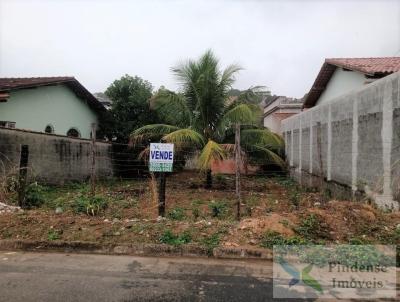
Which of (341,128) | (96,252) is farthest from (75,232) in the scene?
(341,128)

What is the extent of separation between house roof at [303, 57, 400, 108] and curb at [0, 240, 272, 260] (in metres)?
10.9

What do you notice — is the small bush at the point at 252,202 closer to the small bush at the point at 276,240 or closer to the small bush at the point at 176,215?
the small bush at the point at 176,215

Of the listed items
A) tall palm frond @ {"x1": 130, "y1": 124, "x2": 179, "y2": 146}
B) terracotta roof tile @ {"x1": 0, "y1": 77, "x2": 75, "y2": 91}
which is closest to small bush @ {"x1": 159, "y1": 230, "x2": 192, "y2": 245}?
tall palm frond @ {"x1": 130, "y1": 124, "x2": 179, "y2": 146}

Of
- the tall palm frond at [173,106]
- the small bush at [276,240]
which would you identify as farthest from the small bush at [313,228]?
Result: the tall palm frond at [173,106]

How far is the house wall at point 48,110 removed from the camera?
14883 mm

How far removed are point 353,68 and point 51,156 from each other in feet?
A: 38.8

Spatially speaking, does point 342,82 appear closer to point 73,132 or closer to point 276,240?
point 73,132

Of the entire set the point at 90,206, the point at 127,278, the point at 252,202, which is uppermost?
the point at 90,206

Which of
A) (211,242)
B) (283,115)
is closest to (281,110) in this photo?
(283,115)

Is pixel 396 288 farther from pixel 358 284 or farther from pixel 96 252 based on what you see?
pixel 96 252

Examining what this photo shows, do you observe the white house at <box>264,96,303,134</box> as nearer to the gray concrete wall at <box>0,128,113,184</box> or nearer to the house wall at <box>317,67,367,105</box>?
the house wall at <box>317,67,367,105</box>

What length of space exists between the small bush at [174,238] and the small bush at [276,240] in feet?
3.64

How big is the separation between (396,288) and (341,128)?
6.43 m

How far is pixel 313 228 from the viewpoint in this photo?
19.6 feet
